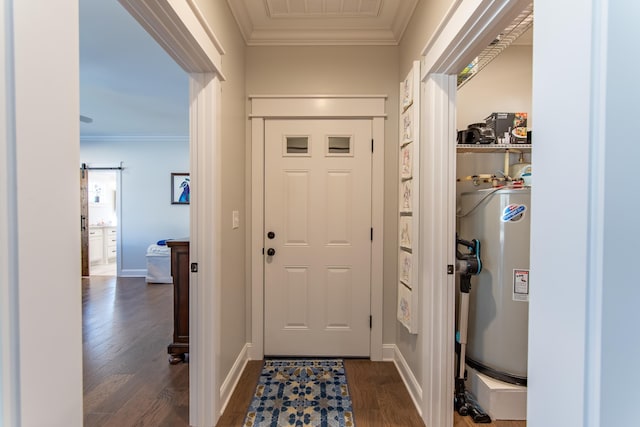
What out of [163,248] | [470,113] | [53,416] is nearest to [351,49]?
[470,113]

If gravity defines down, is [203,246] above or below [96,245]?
above

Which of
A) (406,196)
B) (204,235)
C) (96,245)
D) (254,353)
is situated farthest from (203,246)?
(96,245)

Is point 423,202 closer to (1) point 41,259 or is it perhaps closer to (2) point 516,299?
(2) point 516,299

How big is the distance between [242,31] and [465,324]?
8.50ft

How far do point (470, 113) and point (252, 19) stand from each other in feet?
6.03

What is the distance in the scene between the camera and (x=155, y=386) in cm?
212

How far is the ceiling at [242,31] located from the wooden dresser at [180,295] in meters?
1.73

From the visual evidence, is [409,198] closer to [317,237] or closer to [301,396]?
[317,237]

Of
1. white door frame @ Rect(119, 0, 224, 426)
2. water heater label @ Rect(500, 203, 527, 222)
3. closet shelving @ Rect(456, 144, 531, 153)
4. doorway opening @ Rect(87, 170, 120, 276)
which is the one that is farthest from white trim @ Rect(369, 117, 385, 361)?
doorway opening @ Rect(87, 170, 120, 276)

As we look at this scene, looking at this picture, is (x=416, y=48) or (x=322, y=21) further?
(x=322, y=21)

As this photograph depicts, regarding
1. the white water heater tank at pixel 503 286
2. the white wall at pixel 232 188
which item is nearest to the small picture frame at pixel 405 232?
the white water heater tank at pixel 503 286

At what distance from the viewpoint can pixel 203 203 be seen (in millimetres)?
1630

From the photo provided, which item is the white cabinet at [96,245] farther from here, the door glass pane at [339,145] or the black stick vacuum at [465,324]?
the black stick vacuum at [465,324]

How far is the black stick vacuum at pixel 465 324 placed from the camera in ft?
5.74
